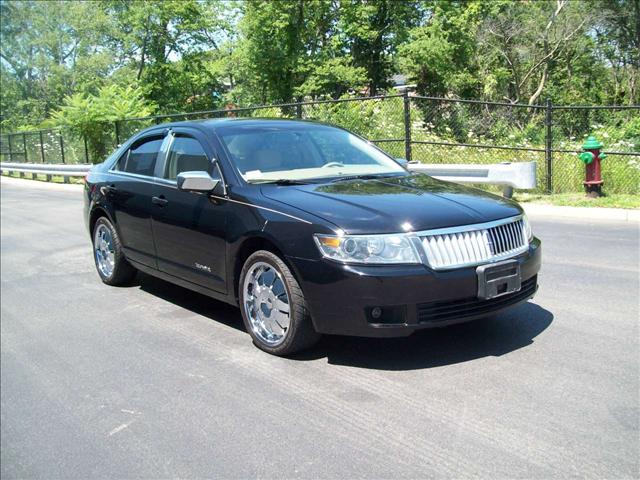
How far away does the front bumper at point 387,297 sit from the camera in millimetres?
3822

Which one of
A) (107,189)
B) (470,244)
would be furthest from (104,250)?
(470,244)

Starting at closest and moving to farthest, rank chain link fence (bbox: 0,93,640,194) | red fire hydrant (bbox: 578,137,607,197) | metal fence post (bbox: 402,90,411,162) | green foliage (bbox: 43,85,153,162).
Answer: red fire hydrant (bbox: 578,137,607,197)
chain link fence (bbox: 0,93,640,194)
metal fence post (bbox: 402,90,411,162)
green foliage (bbox: 43,85,153,162)

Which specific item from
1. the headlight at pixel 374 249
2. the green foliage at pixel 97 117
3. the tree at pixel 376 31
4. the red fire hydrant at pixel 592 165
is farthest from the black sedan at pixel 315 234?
the tree at pixel 376 31

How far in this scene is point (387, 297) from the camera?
3834 mm

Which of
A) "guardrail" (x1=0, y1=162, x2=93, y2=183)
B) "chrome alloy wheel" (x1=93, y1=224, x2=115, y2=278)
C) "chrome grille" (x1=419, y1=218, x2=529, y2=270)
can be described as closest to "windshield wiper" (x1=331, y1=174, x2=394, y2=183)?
"chrome grille" (x1=419, y1=218, x2=529, y2=270)

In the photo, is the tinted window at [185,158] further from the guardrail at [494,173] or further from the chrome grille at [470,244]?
the guardrail at [494,173]

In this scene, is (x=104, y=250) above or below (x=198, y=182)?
below

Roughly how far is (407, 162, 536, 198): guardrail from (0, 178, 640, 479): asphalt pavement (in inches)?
177

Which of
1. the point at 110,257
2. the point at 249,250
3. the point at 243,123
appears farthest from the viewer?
the point at 110,257

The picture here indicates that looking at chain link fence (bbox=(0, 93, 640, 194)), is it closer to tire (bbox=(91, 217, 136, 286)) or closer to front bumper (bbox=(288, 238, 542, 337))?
tire (bbox=(91, 217, 136, 286))

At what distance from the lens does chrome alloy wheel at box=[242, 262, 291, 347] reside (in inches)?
171

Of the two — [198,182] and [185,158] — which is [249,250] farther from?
[185,158]

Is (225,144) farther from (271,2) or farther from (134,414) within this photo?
(271,2)

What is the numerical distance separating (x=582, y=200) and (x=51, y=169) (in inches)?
741
